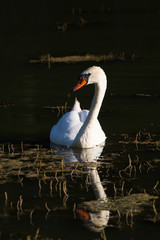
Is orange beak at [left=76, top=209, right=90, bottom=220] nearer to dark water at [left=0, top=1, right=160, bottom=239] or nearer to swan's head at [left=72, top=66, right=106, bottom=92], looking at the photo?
dark water at [left=0, top=1, right=160, bottom=239]

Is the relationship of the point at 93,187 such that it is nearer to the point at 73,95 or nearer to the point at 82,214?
the point at 82,214

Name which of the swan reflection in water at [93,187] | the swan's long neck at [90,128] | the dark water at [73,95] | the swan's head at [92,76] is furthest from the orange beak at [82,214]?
the swan's head at [92,76]

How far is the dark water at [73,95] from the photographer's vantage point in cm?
808

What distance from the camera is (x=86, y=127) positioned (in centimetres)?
1166

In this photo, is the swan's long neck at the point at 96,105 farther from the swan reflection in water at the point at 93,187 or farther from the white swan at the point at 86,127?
the swan reflection in water at the point at 93,187

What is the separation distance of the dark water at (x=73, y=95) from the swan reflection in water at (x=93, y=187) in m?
0.08

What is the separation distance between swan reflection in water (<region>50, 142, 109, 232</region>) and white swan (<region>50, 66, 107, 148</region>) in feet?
0.47

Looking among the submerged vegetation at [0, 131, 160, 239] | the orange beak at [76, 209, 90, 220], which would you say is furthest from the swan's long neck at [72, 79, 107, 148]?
the orange beak at [76, 209, 90, 220]

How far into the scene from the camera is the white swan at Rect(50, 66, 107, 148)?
11.6m

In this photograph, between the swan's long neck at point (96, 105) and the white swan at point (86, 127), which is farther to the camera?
the swan's long neck at point (96, 105)

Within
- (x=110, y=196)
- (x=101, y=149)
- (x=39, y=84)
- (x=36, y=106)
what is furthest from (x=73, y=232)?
(x=39, y=84)

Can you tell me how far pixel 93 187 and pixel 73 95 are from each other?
709 centimetres

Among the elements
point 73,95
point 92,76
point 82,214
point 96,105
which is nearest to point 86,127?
point 96,105

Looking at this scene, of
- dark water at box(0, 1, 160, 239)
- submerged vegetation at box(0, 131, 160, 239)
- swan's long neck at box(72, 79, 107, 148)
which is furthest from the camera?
swan's long neck at box(72, 79, 107, 148)
